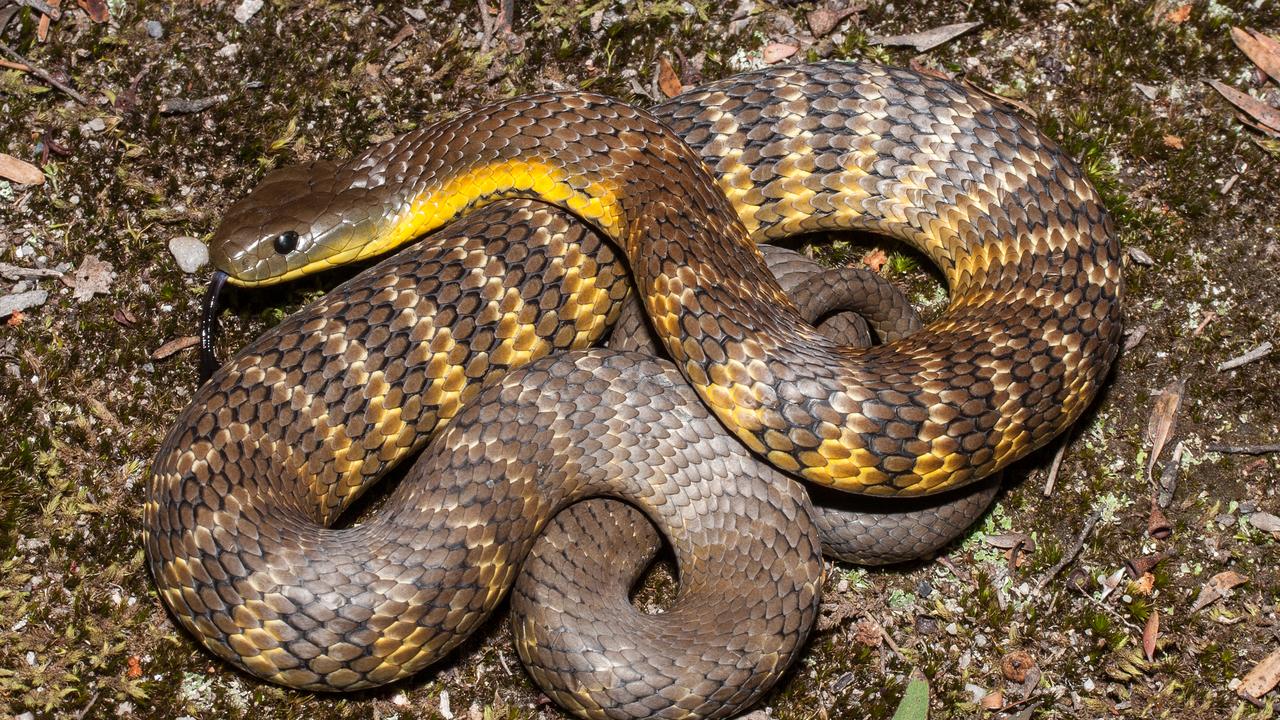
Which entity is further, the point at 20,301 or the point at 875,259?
the point at 875,259

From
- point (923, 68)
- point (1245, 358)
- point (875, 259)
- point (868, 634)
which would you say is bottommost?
point (868, 634)

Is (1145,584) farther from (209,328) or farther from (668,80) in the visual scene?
(209,328)

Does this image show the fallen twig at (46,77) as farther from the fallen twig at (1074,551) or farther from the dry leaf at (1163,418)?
the dry leaf at (1163,418)

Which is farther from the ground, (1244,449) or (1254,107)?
(1254,107)

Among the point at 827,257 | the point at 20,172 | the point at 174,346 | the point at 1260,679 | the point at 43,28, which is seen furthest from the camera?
the point at 43,28

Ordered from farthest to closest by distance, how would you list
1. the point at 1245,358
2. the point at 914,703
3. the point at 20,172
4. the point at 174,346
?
the point at 20,172
the point at 1245,358
the point at 174,346
the point at 914,703

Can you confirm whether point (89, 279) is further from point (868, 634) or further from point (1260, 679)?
point (1260, 679)

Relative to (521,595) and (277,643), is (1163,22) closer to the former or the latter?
(521,595)

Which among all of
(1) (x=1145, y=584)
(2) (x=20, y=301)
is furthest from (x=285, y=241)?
(1) (x=1145, y=584)
